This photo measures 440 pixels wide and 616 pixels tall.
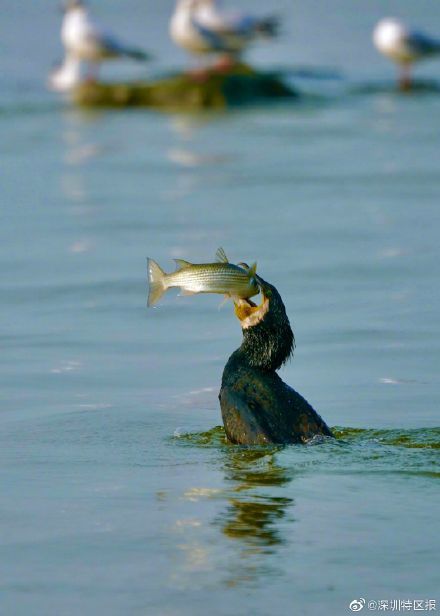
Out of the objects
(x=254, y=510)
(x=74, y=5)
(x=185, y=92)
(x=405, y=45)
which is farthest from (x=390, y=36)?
(x=254, y=510)

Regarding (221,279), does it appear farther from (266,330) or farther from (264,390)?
(264,390)

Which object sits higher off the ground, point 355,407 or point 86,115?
point 86,115

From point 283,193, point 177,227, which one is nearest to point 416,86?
point 283,193

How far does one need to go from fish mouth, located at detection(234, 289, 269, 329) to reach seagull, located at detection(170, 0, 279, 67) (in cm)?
2099

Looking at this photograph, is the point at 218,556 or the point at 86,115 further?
the point at 86,115

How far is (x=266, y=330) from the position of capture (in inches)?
297

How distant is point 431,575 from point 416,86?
23.0 metres

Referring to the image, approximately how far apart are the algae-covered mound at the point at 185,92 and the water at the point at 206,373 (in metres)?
3.76

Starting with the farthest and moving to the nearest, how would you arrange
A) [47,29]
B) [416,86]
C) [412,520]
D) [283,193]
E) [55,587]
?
[47,29], [416,86], [283,193], [412,520], [55,587]

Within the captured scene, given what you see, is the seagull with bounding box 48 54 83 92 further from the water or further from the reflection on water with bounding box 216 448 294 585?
the reflection on water with bounding box 216 448 294 585

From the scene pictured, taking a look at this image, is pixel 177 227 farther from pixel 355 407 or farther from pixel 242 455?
pixel 242 455

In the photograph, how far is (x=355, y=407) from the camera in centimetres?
855

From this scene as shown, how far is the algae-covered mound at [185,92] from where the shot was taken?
1020 inches

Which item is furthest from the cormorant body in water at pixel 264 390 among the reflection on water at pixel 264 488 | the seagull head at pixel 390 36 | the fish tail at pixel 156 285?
the seagull head at pixel 390 36
